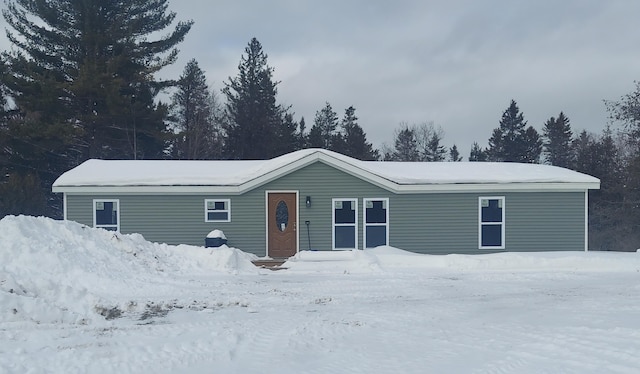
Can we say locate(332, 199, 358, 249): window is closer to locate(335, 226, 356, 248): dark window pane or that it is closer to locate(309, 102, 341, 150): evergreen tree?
locate(335, 226, 356, 248): dark window pane

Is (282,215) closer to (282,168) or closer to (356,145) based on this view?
(282,168)

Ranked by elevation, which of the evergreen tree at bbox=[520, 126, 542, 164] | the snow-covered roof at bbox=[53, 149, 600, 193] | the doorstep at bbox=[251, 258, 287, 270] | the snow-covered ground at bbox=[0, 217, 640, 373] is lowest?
the doorstep at bbox=[251, 258, 287, 270]

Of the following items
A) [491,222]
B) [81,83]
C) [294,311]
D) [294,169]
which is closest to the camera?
[294,311]

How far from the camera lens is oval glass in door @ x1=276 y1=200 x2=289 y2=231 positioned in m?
20.0

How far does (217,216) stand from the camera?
A: 20.0m

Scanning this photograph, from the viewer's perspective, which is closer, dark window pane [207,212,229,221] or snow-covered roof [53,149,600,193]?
snow-covered roof [53,149,600,193]

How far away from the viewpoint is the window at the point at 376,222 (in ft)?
66.0

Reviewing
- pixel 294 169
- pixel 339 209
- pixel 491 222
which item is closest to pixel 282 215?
pixel 294 169

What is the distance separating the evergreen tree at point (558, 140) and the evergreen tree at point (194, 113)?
89.1 feet

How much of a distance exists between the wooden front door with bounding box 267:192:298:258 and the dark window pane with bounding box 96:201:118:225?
17.0 feet

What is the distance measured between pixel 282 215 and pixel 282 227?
0.41m

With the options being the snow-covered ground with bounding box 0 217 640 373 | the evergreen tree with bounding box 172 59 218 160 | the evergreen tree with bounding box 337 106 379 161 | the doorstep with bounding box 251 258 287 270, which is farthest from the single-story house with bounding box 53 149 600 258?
the evergreen tree with bounding box 337 106 379 161

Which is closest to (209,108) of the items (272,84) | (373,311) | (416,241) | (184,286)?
(272,84)

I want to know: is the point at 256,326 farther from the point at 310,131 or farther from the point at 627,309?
the point at 310,131
